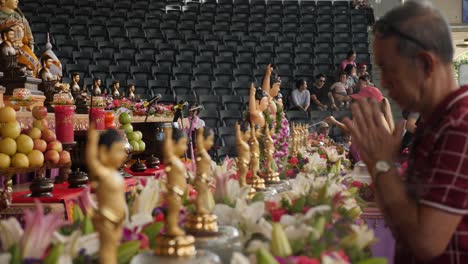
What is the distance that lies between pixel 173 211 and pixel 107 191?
7.4 inches

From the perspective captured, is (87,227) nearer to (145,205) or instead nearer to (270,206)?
(145,205)

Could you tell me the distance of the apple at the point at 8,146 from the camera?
1.75m

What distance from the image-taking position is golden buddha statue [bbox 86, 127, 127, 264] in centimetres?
60

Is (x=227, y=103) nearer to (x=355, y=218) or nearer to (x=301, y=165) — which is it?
(x=301, y=165)

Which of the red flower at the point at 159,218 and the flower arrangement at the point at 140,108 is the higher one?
the flower arrangement at the point at 140,108

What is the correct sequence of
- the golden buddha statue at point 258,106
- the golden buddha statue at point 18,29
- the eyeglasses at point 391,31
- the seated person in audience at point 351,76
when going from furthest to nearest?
the seated person in audience at point 351,76 < the golden buddha statue at point 18,29 < the golden buddha statue at point 258,106 < the eyeglasses at point 391,31

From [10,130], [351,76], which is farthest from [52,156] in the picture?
[351,76]

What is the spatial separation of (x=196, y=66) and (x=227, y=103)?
4.68ft

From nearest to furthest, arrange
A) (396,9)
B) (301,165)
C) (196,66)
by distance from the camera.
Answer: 1. (396,9)
2. (301,165)
3. (196,66)

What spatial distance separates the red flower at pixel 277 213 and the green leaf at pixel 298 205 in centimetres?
2

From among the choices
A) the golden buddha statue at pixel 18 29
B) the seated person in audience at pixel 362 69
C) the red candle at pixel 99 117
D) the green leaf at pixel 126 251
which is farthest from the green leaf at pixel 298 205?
the seated person in audience at pixel 362 69

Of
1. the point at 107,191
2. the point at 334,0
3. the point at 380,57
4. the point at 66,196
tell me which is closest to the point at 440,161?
the point at 380,57

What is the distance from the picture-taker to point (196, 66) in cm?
926

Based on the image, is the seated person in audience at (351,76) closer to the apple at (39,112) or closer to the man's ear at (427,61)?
the apple at (39,112)
